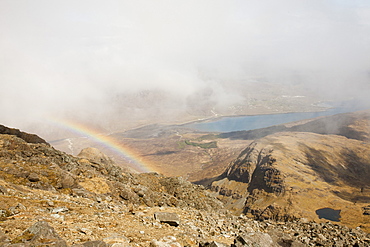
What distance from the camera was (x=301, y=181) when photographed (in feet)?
287

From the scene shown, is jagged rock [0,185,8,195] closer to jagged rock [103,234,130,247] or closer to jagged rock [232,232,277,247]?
jagged rock [103,234,130,247]

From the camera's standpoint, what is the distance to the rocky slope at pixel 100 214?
943 cm

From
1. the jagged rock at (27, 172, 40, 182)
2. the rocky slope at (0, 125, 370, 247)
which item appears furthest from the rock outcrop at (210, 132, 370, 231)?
the jagged rock at (27, 172, 40, 182)

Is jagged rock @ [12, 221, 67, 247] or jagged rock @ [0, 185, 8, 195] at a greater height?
jagged rock @ [0, 185, 8, 195]

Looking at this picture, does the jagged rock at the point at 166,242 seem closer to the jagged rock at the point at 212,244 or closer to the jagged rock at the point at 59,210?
the jagged rock at the point at 212,244

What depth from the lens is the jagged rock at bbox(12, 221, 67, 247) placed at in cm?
735

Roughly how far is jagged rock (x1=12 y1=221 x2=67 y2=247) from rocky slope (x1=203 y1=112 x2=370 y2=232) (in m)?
71.3

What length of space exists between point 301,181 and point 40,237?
314ft

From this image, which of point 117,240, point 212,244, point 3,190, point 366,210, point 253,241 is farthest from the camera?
point 366,210

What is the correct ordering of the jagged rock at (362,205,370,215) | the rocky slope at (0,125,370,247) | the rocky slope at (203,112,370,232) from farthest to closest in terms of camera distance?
the rocky slope at (203,112,370,232), the jagged rock at (362,205,370,215), the rocky slope at (0,125,370,247)

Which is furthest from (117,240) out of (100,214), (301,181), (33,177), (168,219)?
(301,181)

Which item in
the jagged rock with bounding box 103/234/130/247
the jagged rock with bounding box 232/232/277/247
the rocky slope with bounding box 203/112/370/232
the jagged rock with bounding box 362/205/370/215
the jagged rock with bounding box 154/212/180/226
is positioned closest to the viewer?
the jagged rock with bounding box 103/234/130/247

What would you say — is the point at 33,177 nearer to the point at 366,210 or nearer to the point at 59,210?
the point at 59,210

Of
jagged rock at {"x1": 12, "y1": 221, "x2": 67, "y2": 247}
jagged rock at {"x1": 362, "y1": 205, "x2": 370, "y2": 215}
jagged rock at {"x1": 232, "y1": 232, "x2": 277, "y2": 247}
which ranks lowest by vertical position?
jagged rock at {"x1": 362, "y1": 205, "x2": 370, "y2": 215}
